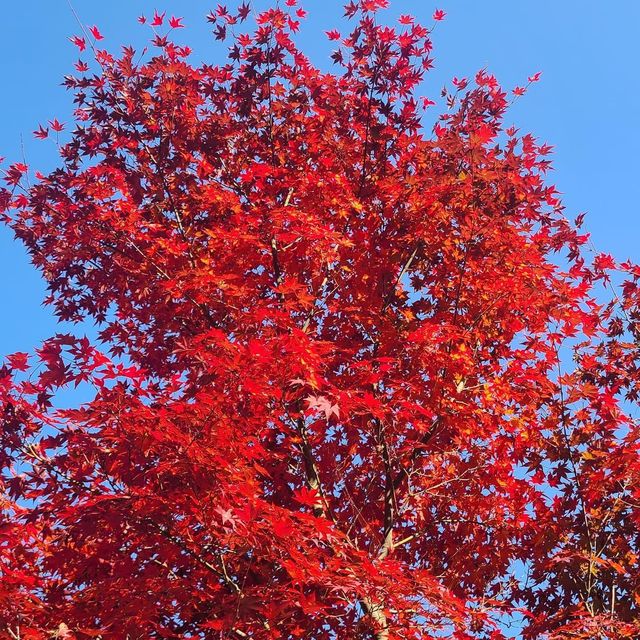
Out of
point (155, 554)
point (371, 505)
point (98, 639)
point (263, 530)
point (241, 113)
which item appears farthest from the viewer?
point (241, 113)

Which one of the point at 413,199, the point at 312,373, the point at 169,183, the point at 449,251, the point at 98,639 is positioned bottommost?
the point at 98,639

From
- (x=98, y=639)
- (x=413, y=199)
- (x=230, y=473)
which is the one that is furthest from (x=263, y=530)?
(x=413, y=199)

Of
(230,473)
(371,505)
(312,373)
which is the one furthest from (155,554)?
(371,505)

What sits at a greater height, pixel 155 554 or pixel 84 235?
pixel 84 235

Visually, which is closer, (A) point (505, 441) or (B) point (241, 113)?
(A) point (505, 441)

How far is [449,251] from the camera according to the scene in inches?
307

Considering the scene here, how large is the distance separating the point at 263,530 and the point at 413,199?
173 inches

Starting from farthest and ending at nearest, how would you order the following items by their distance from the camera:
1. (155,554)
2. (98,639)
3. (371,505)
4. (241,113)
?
(241,113) → (371,505) → (155,554) → (98,639)

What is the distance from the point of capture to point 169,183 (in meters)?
8.49

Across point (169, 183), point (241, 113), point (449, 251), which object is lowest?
point (449, 251)

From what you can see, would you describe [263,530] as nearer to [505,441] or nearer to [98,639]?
[98,639]

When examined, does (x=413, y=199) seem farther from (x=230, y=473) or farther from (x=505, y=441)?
(x=230, y=473)

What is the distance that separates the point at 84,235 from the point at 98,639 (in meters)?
4.35

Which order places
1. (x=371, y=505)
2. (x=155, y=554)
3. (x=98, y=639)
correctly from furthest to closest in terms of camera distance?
(x=371, y=505)
(x=155, y=554)
(x=98, y=639)
